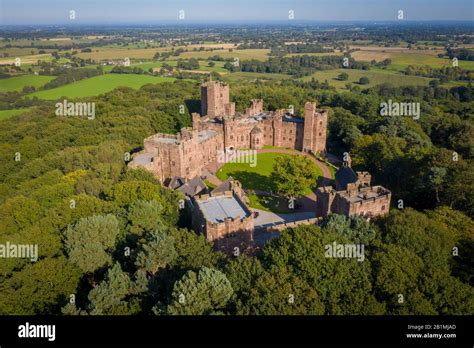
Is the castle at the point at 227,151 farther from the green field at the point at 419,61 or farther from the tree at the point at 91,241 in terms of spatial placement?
the green field at the point at 419,61

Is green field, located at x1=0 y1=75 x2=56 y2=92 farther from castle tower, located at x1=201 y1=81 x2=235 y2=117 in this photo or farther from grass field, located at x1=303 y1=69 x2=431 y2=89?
grass field, located at x1=303 y1=69 x2=431 y2=89

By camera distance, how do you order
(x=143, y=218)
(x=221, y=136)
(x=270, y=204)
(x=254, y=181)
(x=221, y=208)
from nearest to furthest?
(x=143, y=218)
(x=221, y=208)
(x=270, y=204)
(x=254, y=181)
(x=221, y=136)

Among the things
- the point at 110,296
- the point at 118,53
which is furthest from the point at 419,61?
the point at 110,296

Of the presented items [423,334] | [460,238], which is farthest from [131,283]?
[460,238]

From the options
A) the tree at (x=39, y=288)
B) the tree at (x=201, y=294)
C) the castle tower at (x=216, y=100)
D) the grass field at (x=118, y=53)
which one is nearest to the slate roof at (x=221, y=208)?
the tree at (x=201, y=294)

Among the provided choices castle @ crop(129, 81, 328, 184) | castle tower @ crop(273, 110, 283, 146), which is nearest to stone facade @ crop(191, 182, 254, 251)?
castle @ crop(129, 81, 328, 184)

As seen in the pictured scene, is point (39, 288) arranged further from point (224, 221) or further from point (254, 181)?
point (254, 181)

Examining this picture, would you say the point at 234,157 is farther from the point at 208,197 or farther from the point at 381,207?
the point at 381,207
